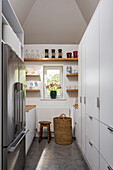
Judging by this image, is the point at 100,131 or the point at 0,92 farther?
the point at 100,131

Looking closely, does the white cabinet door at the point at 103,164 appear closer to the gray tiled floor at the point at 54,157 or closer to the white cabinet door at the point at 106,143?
the white cabinet door at the point at 106,143

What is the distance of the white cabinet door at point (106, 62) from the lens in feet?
4.99

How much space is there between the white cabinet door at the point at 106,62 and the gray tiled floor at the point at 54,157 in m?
1.36

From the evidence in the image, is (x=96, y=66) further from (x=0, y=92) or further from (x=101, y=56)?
(x=0, y=92)

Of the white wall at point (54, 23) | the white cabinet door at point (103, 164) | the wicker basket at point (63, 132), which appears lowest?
the wicker basket at point (63, 132)

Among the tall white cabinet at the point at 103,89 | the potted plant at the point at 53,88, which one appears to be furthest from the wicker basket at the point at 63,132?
the tall white cabinet at the point at 103,89

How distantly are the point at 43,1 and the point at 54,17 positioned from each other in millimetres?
471

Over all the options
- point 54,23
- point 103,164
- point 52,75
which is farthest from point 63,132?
point 54,23

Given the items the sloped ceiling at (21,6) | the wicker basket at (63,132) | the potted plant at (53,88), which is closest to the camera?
the sloped ceiling at (21,6)

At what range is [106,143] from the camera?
65.1 inches

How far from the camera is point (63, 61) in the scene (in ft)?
15.5

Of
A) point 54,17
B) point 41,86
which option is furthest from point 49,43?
point 41,86

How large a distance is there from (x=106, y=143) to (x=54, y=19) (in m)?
3.32

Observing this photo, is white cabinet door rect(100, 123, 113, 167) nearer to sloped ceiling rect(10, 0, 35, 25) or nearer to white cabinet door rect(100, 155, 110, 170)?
Answer: white cabinet door rect(100, 155, 110, 170)
